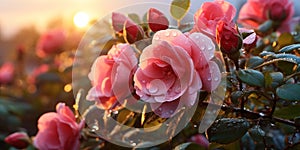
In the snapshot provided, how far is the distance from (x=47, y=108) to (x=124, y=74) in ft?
4.46

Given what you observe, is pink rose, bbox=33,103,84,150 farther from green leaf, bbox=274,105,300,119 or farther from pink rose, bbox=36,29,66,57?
pink rose, bbox=36,29,66,57

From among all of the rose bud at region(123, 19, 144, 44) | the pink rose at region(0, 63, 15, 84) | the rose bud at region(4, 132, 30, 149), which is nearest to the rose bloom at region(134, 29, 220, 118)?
the rose bud at region(123, 19, 144, 44)

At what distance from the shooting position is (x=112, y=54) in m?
0.73

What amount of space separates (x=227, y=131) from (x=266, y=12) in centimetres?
48

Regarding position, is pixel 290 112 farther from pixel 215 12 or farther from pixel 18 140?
pixel 18 140

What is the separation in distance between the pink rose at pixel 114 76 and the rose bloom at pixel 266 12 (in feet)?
1.46

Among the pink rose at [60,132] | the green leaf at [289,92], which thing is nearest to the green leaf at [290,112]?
the green leaf at [289,92]

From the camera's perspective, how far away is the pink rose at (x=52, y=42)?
82.4 inches

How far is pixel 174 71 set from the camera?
0.63 meters

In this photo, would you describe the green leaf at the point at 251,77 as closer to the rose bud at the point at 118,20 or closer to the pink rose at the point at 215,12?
the pink rose at the point at 215,12

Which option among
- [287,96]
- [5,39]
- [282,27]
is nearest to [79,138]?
[287,96]

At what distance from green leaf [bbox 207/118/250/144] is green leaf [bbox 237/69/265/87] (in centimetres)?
5

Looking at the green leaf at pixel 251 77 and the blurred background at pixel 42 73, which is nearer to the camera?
the green leaf at pixel 251 77

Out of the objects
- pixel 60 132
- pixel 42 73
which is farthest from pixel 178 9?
pixel 42 73
